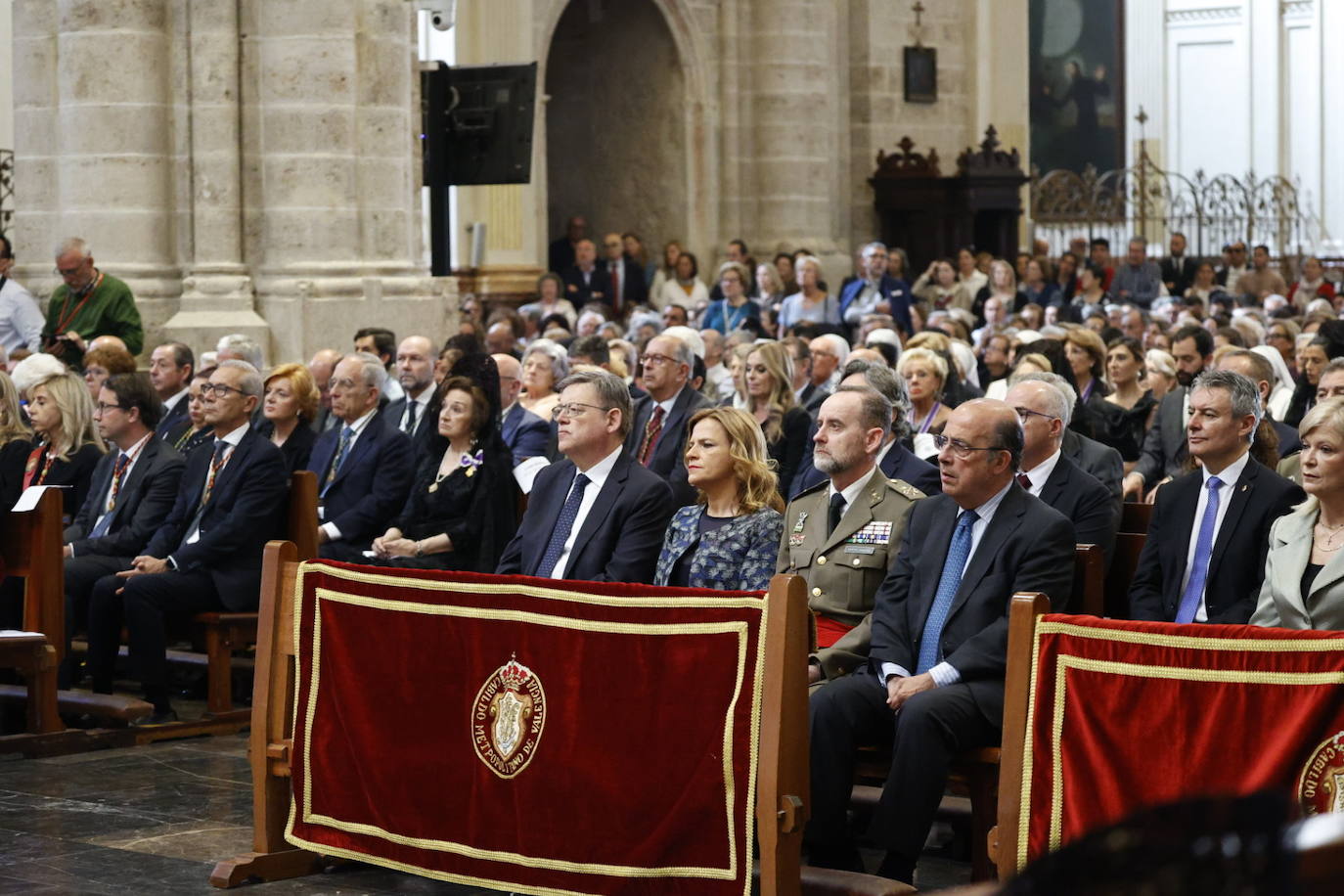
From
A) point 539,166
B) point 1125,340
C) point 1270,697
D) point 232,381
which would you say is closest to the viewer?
point 1270,697

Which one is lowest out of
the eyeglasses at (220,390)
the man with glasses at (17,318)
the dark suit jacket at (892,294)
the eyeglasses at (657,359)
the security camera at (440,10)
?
the eyeglasses at (220,390)

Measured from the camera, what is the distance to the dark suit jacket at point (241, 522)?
294 inches

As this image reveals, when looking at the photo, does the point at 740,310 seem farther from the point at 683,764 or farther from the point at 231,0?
the point at 683,764

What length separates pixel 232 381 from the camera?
775 cm

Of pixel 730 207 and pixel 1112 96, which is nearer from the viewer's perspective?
pixel 730 207

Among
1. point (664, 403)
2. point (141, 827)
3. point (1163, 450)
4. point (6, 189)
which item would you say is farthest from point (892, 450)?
point (6, 189)

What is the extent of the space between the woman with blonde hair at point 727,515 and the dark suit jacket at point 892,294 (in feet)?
33.8

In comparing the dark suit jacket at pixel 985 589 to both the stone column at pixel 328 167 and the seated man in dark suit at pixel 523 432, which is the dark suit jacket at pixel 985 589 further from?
the stone column at pixel 328 167

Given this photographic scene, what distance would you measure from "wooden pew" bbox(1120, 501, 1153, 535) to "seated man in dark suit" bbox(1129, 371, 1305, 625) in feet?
1.91

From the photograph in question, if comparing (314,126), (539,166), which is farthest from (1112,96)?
(314,126)

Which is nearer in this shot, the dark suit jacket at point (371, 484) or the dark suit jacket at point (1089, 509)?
the dark suit jacket at point (1089, 509)

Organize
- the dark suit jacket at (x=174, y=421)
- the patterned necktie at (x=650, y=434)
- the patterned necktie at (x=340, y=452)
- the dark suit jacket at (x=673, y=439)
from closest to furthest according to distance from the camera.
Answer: the dark suit jacket at (x=673, y=439) → the patterned necktie at (x=340, y=452) → the patterned necktie at (x=650, y=434) → the dark suit jacket at (x=174, y=421)

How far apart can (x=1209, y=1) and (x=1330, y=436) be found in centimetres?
3148

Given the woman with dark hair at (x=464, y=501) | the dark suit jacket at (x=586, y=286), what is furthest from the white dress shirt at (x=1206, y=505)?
the dark suit jacket at (x=586, y=286)
